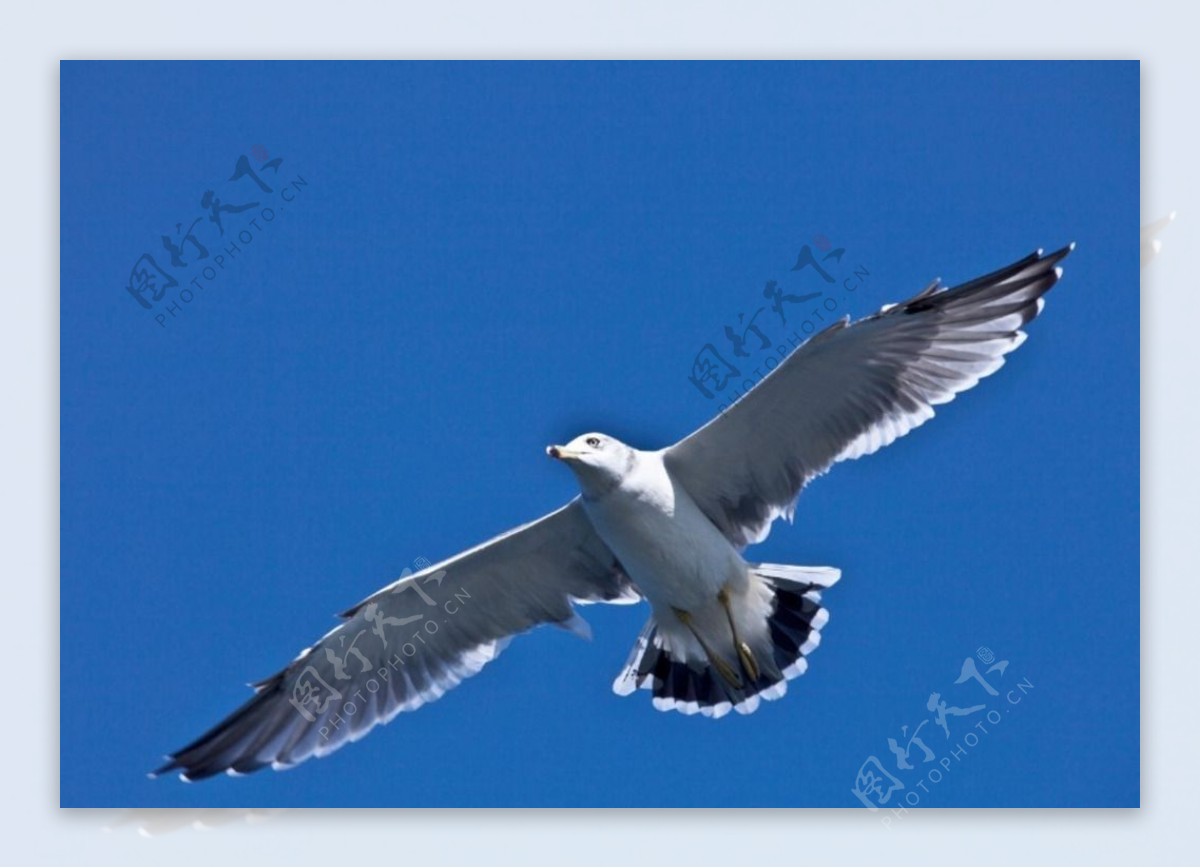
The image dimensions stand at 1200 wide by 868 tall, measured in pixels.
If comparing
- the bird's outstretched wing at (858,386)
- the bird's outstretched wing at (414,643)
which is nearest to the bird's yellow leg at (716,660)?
the bird's outstretched wing at (414,643)

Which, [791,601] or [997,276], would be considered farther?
[791,601]

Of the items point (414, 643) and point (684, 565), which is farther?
point (414, 643)

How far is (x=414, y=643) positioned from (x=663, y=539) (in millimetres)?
1263

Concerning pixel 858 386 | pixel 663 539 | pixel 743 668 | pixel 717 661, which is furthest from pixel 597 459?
pixel 743 668

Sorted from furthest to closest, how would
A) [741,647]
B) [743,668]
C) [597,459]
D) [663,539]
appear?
1. [743,668]
2. [741,647]
3. [663,539]
4. [597,459]

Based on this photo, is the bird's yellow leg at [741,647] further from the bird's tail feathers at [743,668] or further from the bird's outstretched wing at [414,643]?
the bird's outstretched wing at [414,643]

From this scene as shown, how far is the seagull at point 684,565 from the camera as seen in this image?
21.4ft

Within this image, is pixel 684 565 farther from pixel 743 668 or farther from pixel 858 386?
pixel 858 386

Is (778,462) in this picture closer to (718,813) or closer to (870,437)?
(870,437)

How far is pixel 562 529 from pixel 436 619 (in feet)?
2.25

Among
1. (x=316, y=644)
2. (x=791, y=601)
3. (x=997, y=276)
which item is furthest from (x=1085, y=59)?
(x=316, y=644)

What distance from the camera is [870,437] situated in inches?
265

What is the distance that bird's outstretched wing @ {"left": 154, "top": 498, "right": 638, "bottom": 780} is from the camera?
701 centimetres

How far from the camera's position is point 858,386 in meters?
6.67
